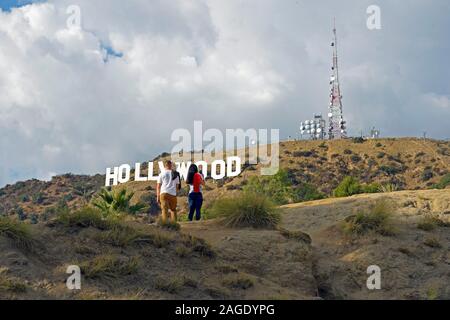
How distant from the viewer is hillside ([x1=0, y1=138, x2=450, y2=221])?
205ft

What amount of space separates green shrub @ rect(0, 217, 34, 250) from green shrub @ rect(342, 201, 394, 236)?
27.5ft

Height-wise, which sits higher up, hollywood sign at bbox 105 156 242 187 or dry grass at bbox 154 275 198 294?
hollywood sign at bbox 105 156 242 187

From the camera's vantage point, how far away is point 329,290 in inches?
508

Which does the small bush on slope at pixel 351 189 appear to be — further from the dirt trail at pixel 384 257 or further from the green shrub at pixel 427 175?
the green shrub at pixel 427 175

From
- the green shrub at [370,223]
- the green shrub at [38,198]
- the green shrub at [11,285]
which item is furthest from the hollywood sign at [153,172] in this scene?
the green shrub at [11,285]

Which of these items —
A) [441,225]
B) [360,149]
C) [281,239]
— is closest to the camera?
[281,239]

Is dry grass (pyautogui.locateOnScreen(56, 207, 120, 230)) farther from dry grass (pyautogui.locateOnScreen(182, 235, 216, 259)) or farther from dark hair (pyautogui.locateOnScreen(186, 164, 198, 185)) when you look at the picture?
dark hair (pyautogui.locateOnScreen(186, 164, 198, 185))

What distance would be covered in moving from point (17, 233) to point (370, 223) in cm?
919

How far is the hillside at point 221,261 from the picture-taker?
9.99m

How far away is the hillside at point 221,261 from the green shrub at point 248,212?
14.7 inches

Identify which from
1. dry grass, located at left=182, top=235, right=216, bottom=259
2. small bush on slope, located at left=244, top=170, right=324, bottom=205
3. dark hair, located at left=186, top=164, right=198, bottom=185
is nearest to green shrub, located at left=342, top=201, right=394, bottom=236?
dark hair, located at left=186, top=164, right=198, bottom=185

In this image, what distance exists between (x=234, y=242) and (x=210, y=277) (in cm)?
221
